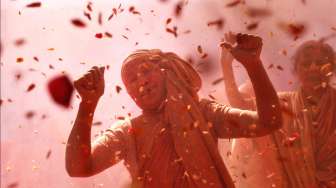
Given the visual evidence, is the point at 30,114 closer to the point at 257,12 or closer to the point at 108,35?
the point at 108,35

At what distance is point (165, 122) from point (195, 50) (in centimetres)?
75

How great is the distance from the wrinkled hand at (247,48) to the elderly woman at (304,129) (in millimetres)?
625

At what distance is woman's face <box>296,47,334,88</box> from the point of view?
243cm

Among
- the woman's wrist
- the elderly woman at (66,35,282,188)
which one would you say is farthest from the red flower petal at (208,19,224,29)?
the woman's wrist

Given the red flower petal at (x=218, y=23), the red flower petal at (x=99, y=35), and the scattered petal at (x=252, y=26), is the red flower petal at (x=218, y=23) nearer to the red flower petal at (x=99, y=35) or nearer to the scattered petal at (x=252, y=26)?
the scattered petal at (x=252, y=26)

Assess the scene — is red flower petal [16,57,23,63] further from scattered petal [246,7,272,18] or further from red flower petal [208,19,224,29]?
scattered petal [246,7,272,18]

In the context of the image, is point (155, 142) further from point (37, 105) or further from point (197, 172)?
point (37, 105)

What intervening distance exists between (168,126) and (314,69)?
85 centimetres

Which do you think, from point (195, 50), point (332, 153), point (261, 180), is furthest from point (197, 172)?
point (195, 50)

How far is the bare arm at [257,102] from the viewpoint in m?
1.72

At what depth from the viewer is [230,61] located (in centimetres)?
241

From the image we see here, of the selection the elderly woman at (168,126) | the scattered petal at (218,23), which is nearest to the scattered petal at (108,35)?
the scattered petal at (218,23)

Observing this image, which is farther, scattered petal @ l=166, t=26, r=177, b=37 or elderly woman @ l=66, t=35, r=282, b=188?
scattered petal @ l=166, t=26, r=177, b=37

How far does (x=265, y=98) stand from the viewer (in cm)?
181
